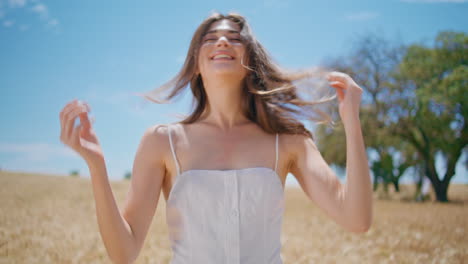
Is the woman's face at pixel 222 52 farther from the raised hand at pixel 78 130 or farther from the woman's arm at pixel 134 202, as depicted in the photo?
the raised hand at pixel 78 130

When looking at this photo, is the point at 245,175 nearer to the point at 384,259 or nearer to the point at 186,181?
the point at 186,181

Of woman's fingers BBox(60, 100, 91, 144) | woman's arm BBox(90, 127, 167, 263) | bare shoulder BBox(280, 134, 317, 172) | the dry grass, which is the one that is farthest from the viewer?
the dry grass

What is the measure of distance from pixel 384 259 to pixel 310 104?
8.19 ft

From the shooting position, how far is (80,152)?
2.01 meters

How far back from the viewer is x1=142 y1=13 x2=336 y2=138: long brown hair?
115 inches

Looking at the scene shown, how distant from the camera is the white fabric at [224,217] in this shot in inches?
97.1

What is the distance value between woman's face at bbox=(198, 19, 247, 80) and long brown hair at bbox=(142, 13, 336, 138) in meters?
0.06

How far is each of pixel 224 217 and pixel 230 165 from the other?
0.36 m

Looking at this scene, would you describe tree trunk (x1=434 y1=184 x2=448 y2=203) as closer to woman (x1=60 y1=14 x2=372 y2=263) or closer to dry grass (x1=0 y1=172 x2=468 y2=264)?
dry grass (x1=0 y1=172 x2=468 y2=264)

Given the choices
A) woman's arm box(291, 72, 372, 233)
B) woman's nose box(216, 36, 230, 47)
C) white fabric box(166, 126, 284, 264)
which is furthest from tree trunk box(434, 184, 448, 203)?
woman's nose box(216, 36, 230, 47)

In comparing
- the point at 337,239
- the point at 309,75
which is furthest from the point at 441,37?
the point at 309,75

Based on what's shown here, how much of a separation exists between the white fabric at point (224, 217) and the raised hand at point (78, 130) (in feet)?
2.22

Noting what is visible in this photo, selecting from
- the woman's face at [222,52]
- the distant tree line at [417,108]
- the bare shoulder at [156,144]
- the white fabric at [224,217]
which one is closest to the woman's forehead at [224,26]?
the woman's face at [222,52]

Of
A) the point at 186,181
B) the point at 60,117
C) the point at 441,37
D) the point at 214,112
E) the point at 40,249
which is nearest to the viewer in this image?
the point at 60,117
